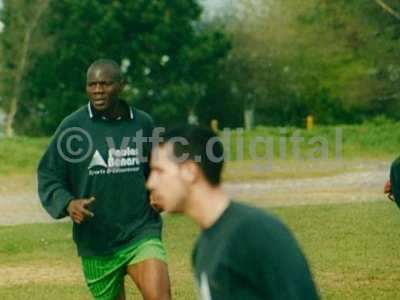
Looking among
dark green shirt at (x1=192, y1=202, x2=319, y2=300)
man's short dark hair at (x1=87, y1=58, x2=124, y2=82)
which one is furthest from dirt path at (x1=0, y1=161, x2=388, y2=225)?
dark green shirt at (x1=192, y1=202, x2=319, y2=300)

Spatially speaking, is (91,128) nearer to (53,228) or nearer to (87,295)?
(87,295)

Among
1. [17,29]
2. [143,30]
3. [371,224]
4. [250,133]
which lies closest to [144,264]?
[371,224]

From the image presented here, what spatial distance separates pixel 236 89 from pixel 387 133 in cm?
2561

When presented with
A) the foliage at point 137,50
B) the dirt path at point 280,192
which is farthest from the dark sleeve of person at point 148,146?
the foliage at point 137,50

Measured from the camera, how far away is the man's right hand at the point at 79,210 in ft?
23.7

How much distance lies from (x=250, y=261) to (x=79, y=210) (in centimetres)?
356

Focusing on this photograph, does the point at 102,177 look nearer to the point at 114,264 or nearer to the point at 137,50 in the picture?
the point at 114,264

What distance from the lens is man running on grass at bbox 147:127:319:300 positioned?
3723 mm

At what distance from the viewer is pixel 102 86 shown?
758cm

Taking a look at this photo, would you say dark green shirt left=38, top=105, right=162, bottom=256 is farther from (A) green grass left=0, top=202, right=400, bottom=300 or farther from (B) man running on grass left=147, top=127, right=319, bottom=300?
(A) green grass left=0, top=202, right=400, bottom=300

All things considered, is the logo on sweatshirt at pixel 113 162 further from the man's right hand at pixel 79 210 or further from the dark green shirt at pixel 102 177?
the man's right hand at pixel 79 210

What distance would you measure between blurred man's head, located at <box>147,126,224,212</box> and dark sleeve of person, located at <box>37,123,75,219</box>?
3.49 m

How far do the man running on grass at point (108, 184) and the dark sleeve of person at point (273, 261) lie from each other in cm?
369

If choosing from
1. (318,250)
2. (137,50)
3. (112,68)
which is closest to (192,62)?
(137,50)
